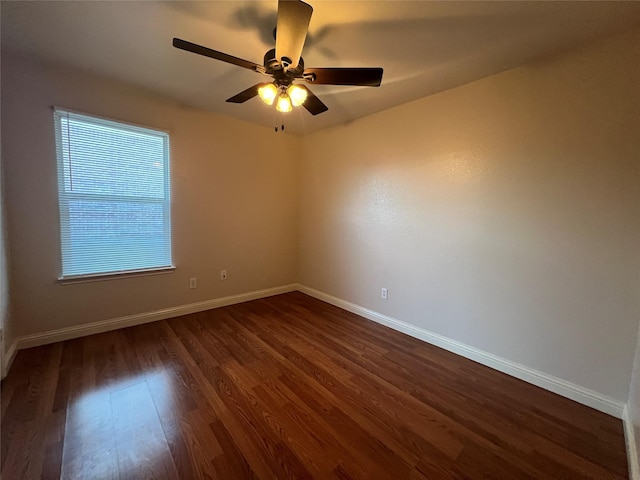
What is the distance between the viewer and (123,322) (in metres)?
2.78

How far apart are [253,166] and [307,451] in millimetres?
3213

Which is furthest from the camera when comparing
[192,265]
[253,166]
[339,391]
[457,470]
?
[253,166]

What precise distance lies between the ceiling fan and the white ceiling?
1.01ft

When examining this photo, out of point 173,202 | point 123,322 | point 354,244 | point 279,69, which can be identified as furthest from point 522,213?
point 123,322

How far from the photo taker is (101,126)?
2.54 meters

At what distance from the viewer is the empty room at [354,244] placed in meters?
1.50

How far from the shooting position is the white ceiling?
156 centimetres

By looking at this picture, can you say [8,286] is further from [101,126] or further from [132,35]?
[132,35]

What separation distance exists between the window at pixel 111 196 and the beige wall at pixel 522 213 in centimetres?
237

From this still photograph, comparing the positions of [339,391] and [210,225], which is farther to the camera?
[210,225]

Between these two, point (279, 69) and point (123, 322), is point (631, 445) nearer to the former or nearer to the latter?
point (279, 69)


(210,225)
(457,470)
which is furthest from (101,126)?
(457,470)

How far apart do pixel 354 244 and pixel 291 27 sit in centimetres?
244

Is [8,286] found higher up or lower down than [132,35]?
lower down
